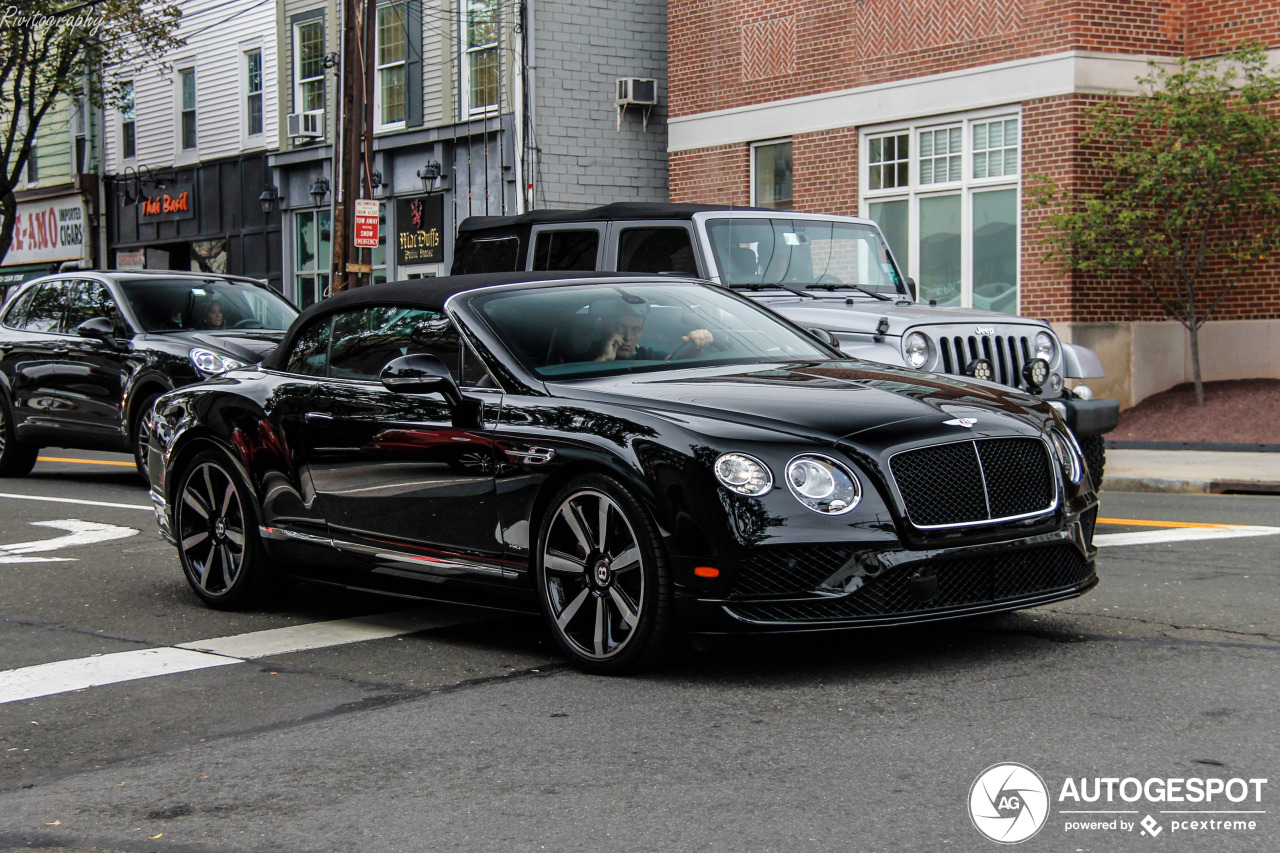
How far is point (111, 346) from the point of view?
13.4 m

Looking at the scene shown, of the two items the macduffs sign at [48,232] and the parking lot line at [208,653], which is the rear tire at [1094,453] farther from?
the macduffs sign at [48,232]

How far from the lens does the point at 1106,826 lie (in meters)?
4.07

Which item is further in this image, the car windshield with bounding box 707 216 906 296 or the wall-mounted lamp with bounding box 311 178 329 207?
the wall-mounted lamp with bounding box 311 178 329 207

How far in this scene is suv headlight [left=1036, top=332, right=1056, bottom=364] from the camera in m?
10.8

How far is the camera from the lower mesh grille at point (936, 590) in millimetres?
5523

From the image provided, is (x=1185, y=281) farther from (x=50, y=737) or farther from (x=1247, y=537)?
(x=50, y=737)

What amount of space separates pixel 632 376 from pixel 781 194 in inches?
709

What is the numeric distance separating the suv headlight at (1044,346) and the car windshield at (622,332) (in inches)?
155

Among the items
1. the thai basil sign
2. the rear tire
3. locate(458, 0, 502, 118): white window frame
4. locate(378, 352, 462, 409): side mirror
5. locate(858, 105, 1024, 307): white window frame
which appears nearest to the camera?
locate(378, 352, 462, 409): side mirror

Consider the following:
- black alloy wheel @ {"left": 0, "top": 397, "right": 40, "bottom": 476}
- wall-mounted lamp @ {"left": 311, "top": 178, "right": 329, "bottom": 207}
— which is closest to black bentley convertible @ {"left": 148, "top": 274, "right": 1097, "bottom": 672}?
black alloy wheel @ {"left": 0, "top": 397, "right": 40, "bottom": 476}

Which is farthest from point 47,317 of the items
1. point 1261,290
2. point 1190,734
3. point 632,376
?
point 1261,290

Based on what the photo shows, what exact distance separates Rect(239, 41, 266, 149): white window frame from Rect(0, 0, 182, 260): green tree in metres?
1.59

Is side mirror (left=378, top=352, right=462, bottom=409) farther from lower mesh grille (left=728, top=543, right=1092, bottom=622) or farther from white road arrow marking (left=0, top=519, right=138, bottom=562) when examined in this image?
white road arrow marking (left=0, top=519, right=138, bottom=562)

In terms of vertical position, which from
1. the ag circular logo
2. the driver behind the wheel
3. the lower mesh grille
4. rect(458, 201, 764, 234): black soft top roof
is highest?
rect(458, 201, 764, 234): black soft top roof
